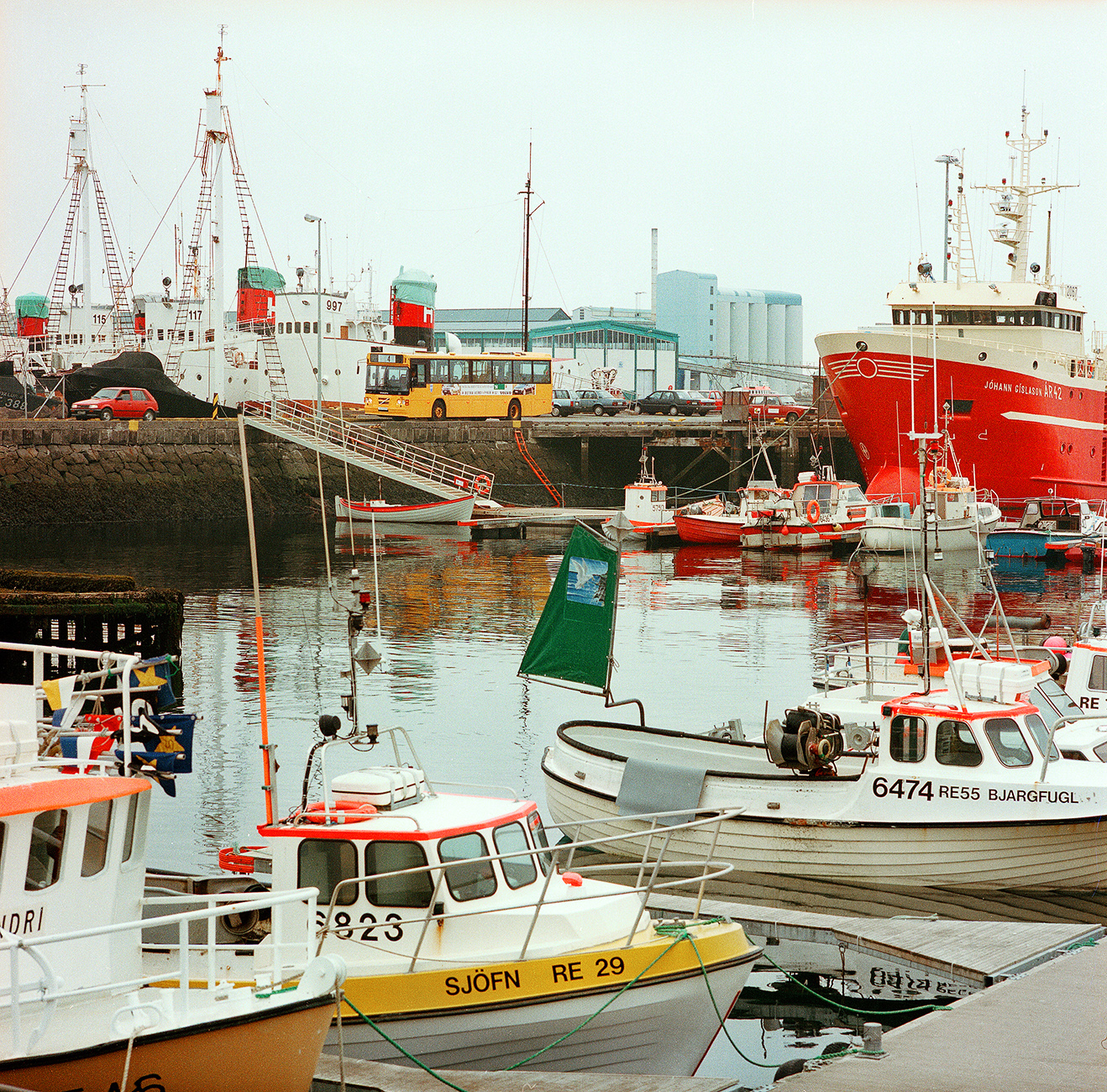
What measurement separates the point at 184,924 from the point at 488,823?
7.23 feet

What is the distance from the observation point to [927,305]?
52.1m

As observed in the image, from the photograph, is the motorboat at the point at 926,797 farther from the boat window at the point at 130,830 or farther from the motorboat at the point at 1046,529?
the motorboat at the point at 1046,529

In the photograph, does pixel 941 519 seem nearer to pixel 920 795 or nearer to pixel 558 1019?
pixel 920 795

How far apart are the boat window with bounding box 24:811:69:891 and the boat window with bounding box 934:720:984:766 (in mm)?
8341

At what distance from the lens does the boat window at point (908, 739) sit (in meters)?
13.0

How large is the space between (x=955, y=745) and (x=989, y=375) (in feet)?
126

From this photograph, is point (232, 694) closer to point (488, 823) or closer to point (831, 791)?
point (831, 791)

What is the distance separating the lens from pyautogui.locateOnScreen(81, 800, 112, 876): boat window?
8.05 metres

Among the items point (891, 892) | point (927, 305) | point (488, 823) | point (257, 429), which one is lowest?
point (891, 892)

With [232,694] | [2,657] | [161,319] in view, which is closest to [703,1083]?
[2,657]

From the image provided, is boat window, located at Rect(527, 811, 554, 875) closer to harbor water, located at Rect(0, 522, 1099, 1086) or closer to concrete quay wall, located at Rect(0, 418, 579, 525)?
harbor water, located at Rect(0, 522, 1099, 1086)

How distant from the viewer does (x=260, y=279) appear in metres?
70.2

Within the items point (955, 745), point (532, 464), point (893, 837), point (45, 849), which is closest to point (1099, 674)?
point (955, 745)

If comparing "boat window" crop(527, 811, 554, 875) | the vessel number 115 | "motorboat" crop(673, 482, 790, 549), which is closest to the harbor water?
"motorboat" crop(673, 482, 790, 549)
